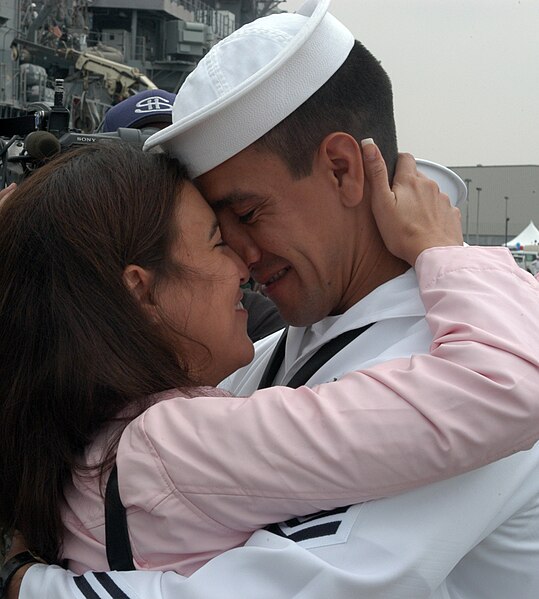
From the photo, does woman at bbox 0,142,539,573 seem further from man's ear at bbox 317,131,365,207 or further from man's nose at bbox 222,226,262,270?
man's ear at bbox 317,131,365,207

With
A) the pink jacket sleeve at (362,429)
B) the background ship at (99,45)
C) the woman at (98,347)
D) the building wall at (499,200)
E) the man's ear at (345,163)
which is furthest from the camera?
the building wall at (499,200)

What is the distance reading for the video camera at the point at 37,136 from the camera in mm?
2750

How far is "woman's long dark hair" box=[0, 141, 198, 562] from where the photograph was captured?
1.37 meters

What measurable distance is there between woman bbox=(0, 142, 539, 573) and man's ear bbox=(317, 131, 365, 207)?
1.00 ft

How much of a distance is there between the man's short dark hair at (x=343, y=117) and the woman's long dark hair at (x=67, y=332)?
12.1 inches

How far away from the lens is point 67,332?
1366mm

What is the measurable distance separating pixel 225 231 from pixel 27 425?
558 millimetres

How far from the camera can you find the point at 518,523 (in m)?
1.34

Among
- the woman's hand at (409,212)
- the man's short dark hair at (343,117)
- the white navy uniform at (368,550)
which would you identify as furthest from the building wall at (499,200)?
the white navy uniform at (368,550)

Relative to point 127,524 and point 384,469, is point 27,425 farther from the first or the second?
point 384,469

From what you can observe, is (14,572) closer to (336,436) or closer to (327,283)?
(336,436)

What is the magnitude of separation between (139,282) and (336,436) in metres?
0.49

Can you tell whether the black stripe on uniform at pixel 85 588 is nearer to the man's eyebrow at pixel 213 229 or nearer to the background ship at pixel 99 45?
the man's eyebrow at pixel 213 229

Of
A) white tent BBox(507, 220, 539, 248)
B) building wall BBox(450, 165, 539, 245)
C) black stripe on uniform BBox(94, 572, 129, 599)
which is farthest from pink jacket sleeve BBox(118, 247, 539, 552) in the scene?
building wall BBox(450, 165, 539, 245)
